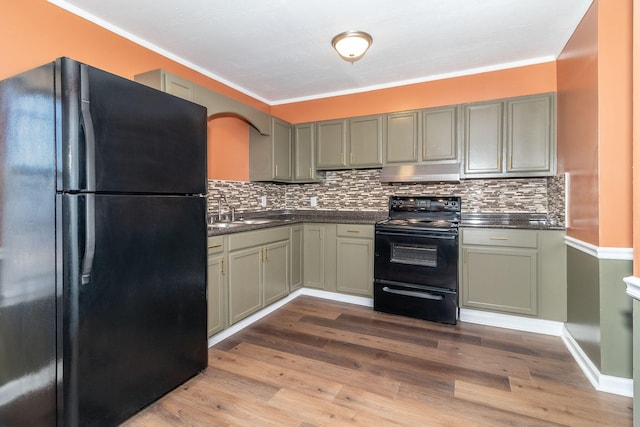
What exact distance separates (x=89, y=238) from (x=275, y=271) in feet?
6.30

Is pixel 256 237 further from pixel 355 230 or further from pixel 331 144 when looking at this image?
pixel 331 144

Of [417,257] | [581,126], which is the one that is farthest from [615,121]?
[417,257]

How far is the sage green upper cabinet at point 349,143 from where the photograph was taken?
3.49m

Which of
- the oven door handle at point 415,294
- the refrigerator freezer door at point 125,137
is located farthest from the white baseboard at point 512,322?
the refrigerator freezer door at point 125,137

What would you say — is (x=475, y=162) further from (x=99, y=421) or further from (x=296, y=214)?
(x=99, y=421)

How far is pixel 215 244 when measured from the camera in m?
2.34

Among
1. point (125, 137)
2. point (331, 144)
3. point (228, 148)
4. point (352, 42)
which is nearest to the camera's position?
point (125, 137)

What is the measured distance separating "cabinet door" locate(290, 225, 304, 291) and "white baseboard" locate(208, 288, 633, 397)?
16 centimetres

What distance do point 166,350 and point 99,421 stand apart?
1.33 feet

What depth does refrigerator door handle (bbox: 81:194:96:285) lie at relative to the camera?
52.7 inches

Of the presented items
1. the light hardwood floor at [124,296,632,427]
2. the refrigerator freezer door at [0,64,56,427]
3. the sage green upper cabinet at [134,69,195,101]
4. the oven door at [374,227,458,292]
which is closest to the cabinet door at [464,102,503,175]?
the oven door at [374,227,458,292]

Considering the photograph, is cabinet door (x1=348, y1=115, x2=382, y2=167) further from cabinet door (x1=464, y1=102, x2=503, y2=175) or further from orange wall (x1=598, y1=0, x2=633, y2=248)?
orange wall (x1=598, y1=0, x2=633, y2=248)

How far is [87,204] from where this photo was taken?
135 centimetres

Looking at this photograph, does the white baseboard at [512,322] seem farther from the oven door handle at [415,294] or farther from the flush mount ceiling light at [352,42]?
the flush mount ceiling light at [352,42]
